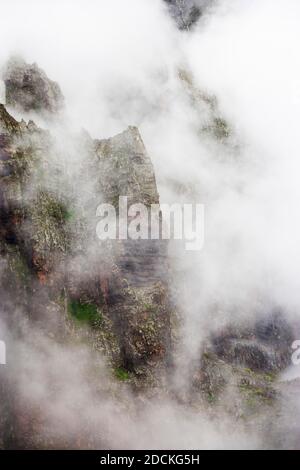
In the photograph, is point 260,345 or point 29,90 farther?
point 260,345

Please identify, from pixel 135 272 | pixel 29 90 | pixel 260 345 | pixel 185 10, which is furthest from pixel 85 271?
pixel 185 10

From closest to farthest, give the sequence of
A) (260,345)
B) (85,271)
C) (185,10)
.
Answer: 1. (85,271)
2. (260,345)
3. (185,10)

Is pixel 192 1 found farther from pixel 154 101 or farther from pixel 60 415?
pixel 60 415

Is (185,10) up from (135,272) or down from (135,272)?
up

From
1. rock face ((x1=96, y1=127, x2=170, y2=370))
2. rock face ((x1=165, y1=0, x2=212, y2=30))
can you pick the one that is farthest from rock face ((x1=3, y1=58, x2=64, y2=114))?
rock face ((x1=165, y1=0, x2=212, y2=30))

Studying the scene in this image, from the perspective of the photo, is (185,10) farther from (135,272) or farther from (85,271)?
(85,271)

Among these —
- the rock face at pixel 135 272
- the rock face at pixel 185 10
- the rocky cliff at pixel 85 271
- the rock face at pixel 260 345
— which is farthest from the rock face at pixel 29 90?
the rock face at pixel 185 10

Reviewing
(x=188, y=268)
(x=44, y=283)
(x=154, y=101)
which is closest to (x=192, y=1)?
(x=154, y=101)

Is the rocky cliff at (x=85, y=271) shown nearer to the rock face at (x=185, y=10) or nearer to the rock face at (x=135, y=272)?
the rock face at (x=135, y=272)
